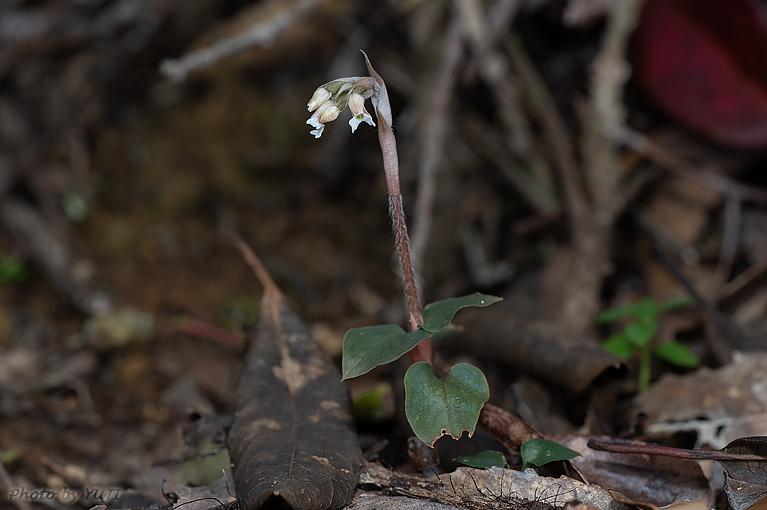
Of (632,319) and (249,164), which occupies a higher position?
(249,164)

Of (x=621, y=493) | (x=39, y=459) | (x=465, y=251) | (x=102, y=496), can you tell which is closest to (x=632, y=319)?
(x=465, y=251)

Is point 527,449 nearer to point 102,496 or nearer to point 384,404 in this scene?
point 384,404

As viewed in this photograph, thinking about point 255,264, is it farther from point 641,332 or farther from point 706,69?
point 706,69

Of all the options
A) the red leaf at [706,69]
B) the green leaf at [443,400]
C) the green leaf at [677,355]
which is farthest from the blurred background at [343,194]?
the green leaf at [443,400]

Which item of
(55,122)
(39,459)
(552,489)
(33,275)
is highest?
(55,122)

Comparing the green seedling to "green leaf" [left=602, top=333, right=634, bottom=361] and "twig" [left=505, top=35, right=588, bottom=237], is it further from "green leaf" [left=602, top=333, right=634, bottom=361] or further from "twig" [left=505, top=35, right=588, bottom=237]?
"twig" [left=505, top=35, right=588, bottom=237]

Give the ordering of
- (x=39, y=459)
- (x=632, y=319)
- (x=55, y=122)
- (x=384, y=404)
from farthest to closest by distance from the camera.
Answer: (x=55, y=122) → (x=632, y=319) → (x=39, y=459) → (x=384, y=404)

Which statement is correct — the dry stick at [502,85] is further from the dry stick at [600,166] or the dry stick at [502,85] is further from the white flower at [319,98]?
the white flower at [319,98]
